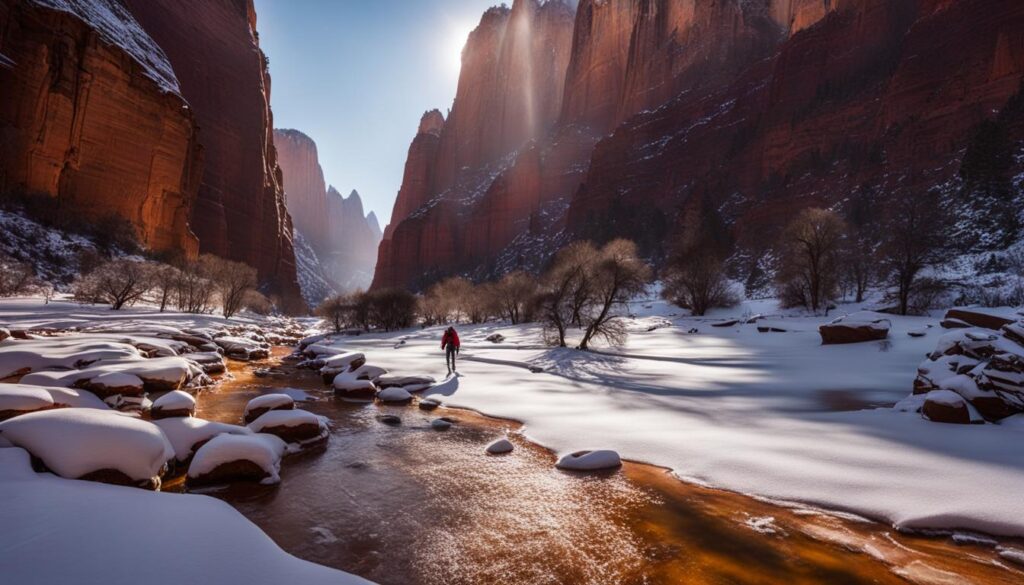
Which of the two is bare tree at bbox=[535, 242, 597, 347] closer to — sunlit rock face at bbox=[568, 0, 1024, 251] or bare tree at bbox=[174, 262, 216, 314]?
bare tree at bbox=[174, 262, 216, 314]

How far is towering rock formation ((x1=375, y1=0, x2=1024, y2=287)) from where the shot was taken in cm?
5253

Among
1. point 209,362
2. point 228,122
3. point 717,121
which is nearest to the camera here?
point 209,362

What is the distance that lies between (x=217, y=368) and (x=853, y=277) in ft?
162

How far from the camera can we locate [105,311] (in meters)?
31.8

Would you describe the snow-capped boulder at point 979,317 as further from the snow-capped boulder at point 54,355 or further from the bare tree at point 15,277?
the bare tree at point 15,277

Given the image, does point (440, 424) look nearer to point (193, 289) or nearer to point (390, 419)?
point (390, 419)

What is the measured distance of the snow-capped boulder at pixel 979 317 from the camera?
12.4 m

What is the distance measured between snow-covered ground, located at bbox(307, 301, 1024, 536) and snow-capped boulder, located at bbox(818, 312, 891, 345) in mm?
620

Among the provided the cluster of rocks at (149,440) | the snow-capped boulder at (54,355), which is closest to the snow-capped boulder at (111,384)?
the cluster of rocks at (149,440)

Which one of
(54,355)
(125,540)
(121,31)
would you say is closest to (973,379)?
(125,540)

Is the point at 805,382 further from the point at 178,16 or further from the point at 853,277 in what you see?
the point at 178,16

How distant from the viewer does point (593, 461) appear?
8.04 metres

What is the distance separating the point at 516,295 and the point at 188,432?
42.7 m

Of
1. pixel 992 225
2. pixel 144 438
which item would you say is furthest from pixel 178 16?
pixel 992 225
